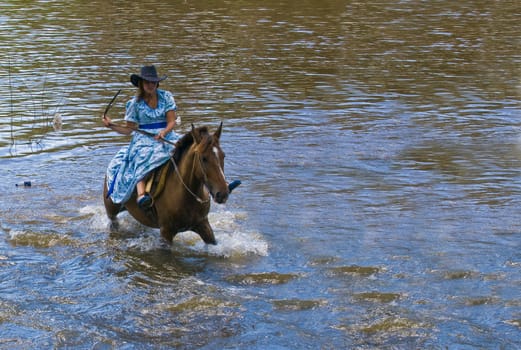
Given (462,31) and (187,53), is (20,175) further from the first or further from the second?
(462,31)

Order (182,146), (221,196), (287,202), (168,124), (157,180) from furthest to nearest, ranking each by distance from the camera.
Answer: (287,202)
(168,124)
(157,180)
(182,146)
(221,196)

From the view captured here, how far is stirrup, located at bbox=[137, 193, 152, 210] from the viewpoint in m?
10.9

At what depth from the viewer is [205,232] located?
1116cm

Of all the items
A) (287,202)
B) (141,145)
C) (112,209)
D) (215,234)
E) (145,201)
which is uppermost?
(141,145)

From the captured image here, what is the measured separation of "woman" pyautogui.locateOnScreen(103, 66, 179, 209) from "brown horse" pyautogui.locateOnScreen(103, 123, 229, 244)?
219mm

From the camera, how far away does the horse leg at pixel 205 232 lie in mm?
11055

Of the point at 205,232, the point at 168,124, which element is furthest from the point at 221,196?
the point at 168,124

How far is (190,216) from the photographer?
1080 cm

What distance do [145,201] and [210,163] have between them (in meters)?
1.37

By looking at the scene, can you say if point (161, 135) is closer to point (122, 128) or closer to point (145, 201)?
point (122, 128)

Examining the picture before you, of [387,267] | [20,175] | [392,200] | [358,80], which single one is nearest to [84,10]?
[358,80]

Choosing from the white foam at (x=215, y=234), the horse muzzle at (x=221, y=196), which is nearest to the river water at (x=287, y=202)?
the white foam at (x=215, y=234)

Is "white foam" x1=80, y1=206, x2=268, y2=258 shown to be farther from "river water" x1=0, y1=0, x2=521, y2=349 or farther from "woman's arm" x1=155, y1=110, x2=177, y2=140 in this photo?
"woman's arm" x1=155, y1=110, x2=177, y2=140

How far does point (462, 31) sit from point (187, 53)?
9909 mm
